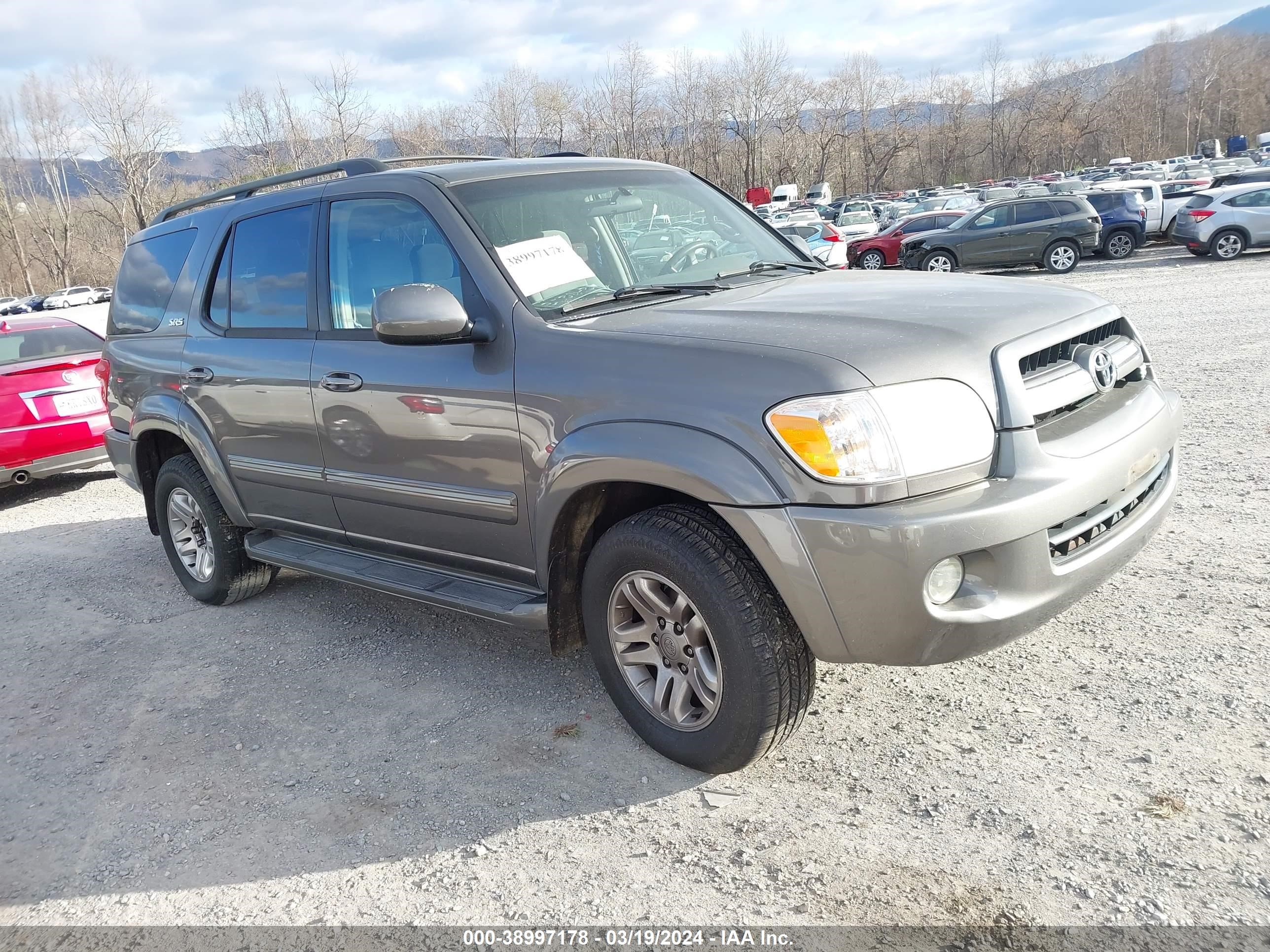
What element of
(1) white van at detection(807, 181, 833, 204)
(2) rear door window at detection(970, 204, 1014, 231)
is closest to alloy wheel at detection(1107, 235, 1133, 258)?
(2) rear door window at detection(970, 204, 1014, 231)

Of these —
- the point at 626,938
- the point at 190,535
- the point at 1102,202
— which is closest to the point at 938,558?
the point at 626,938

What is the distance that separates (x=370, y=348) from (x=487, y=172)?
825mm

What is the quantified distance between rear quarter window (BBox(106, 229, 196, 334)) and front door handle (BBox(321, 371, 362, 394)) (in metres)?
1.64

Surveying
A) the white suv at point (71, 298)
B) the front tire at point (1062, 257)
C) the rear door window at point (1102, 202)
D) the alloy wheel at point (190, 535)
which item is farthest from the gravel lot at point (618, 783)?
the white suv at point (71, 298)

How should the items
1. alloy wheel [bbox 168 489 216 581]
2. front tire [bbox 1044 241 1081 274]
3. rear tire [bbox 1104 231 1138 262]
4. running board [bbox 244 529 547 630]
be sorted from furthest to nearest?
rear tire [bbox 1104 231 1138 262] → front tire [bbox 1044 241 1081 274] → alloy wheel [bbox 168 489 216 581] → running board [bbox 244 529 547 630]

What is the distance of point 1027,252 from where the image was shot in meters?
20.7

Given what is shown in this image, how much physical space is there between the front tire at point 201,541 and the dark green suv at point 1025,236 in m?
17.4

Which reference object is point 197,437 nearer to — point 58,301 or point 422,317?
point 422,317

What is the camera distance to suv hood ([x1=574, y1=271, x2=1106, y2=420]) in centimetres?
272

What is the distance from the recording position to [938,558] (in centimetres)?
254

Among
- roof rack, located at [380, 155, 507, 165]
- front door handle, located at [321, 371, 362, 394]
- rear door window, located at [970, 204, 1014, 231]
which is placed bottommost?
rear door window, located at [970, 204, 1014, 231]

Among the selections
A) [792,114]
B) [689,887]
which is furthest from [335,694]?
[792,114]

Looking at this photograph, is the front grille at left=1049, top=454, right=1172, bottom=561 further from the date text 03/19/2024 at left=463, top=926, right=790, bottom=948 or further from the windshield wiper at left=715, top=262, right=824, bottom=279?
the windshield wiper at left=715, top=262, right=824, bottom=279

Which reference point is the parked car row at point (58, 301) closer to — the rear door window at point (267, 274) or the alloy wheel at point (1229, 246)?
the alloy wheel at point (1229, 246)
